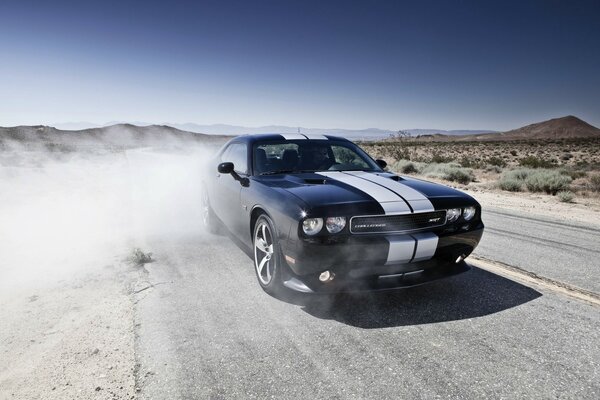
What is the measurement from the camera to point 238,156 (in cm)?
470

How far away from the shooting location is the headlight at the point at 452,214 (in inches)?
123

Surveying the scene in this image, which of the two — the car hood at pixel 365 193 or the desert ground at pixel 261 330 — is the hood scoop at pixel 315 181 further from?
the desert ground at pixel 261 330

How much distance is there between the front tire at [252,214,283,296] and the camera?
3129 millimetres

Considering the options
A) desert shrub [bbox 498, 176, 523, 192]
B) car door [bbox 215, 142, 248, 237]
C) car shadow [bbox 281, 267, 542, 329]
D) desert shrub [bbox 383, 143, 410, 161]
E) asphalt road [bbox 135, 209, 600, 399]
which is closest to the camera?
asphalt road [bbox 135, 209, 600, 399]

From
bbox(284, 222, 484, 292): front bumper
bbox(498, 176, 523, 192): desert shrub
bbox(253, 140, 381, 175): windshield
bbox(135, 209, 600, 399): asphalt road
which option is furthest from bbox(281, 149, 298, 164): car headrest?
bbox(498, 176, 523, 192): desert shrub

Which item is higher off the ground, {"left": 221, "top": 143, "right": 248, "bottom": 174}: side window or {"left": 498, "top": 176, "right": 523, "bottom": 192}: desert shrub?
{"left": 221, "top": 143, "right": 248, "bottom": 174}: side window

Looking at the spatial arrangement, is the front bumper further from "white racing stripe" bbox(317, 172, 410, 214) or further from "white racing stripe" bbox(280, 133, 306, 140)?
"white racing stripe" bbox(280, 133, 306, 140)

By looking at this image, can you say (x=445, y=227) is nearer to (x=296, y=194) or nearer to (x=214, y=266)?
(x=296, y=194)

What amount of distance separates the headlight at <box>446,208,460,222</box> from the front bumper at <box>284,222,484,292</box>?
195 millimetres

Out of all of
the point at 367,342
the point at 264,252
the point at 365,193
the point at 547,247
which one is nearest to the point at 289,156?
the point at 264,252

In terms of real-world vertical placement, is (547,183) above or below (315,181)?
below

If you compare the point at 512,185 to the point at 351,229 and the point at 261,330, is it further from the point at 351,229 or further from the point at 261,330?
the point at 261,330

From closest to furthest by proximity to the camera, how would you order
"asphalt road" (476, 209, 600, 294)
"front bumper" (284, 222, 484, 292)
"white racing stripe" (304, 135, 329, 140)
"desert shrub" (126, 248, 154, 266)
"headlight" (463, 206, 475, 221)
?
"front bumper" (284, 222, 484, 292), "headlight" (463, 206, 475, 221), "asphalt road" (476, 209, 600, 294), "desert shrub" (126, 248, 154, 266), "white racing stripe" (304, 135, 329, 140)

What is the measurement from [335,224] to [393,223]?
17.9 inches
